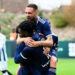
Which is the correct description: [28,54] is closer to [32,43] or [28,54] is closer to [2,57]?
[32,43]

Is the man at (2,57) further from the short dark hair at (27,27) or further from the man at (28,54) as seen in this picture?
the short dark hair at (27,27)

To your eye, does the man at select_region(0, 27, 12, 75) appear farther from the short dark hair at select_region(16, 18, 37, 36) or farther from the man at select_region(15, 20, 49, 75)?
the short dark hair at select_region(16, 18, 37, 36)

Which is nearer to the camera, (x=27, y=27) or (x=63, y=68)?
(x=27, y=27)

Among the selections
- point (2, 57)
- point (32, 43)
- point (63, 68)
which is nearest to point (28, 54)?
point (32, 43)

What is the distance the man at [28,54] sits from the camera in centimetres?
658

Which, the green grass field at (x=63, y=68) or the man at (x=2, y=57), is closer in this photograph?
the man at (x=2, y=57)

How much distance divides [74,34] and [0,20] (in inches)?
330

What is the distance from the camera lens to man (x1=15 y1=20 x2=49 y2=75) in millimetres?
6582

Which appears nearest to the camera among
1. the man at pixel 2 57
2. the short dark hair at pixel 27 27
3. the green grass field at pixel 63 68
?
the short dark hair at pixel 27 27

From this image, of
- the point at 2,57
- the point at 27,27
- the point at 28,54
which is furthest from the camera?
the point at 2,57

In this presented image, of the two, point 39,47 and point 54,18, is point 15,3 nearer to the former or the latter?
point 54,18

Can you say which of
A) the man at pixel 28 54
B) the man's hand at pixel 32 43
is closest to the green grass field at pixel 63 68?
the man at pixel 28 54

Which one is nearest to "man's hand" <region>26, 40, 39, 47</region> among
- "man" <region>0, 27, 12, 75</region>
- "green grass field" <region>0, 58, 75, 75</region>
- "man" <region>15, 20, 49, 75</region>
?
"man" <region>15, 20, 49, 75</region>

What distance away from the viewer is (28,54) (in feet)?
21.9
